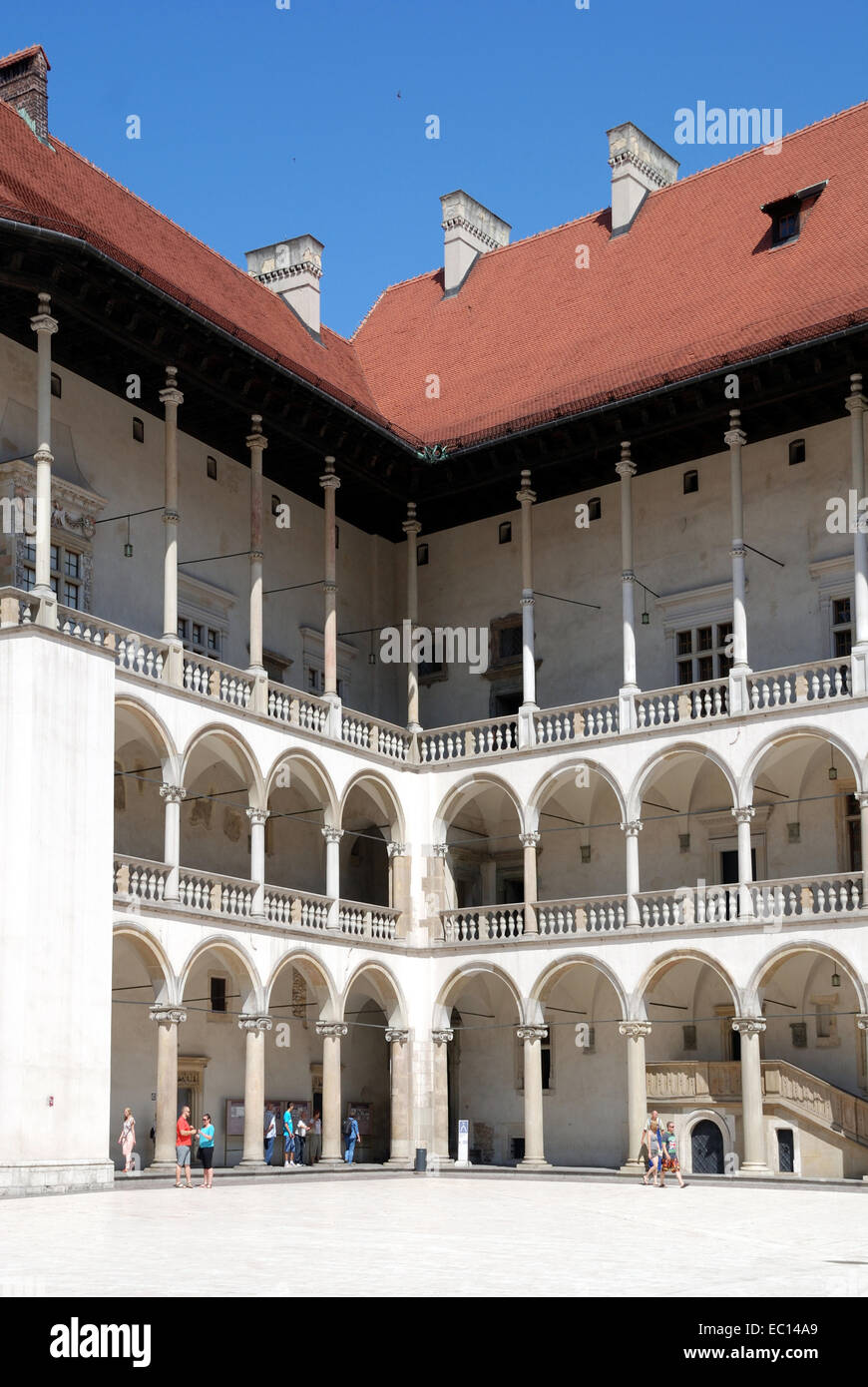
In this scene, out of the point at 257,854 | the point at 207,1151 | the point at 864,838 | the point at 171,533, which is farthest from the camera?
the point at 257,854

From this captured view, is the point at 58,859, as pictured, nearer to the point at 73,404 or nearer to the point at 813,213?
the point at 73,404

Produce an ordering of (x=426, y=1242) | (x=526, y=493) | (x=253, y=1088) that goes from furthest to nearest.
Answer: (x=526, y=493)
(x=253, y=1088)
(x=426, y=1242)

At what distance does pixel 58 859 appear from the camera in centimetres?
2178

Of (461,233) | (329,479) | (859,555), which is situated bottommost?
(859,555)

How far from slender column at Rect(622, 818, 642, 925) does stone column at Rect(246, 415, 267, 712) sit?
595 centimetres

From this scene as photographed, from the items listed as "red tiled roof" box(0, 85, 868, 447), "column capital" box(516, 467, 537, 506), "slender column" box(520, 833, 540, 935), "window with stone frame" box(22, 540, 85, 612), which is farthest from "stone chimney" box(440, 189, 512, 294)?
"window with stone frame" box(22, 540, 85, 612)

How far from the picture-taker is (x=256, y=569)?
2733 centimetres

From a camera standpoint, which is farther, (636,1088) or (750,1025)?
(636,1088)

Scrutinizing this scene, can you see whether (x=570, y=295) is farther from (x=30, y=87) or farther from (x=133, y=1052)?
(x=133, y=1052)

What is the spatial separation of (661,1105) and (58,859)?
35.5 feet

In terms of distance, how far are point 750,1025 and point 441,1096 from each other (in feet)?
19.9

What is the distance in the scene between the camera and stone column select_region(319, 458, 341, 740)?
1131 inches

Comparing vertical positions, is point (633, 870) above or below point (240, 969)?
above

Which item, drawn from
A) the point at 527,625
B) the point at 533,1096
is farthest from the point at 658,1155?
the point at 527,625
